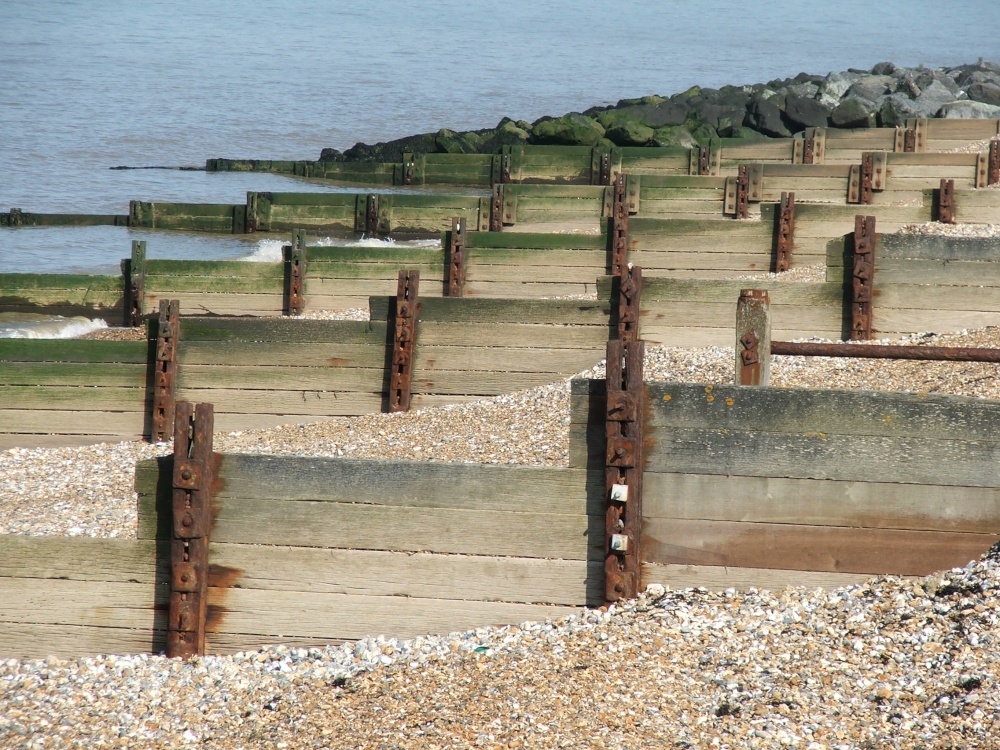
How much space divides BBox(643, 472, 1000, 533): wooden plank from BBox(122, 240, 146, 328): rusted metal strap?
8.98m

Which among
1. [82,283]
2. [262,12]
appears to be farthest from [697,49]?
[82,283]

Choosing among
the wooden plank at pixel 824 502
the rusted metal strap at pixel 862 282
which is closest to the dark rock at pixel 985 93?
the rusted metal strap at pixel 862 282

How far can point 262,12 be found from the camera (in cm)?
12244

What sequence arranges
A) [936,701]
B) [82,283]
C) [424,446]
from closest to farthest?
[936,701] < [424,446] < [82,283]

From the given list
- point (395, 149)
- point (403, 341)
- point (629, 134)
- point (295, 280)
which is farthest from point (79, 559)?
point (395, 149)

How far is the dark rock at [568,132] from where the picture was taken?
31312 mm

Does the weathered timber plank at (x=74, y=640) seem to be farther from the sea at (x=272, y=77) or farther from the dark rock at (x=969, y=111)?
the dark rock at (x=969, y=111)

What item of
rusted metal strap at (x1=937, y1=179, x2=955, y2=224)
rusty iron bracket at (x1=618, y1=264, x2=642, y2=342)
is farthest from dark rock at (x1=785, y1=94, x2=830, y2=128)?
rusty iron bracket at (x1=618, y1=264, x2=642, y2=342)

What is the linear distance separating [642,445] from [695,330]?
16.6 feet

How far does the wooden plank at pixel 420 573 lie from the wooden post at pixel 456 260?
7785 millimetres

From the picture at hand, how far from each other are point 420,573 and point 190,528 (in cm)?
125

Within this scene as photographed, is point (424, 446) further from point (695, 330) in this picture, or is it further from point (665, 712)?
point (665, 712)

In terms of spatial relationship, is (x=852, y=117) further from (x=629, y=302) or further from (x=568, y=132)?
(x=629, y=302)

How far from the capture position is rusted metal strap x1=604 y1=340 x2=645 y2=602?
252 inches
